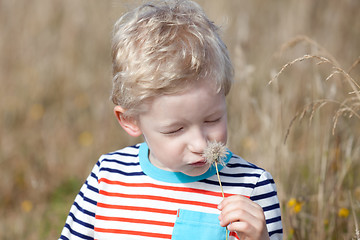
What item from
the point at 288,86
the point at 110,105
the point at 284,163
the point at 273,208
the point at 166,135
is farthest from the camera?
the point at 110,105

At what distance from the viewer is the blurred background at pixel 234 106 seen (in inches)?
88.7

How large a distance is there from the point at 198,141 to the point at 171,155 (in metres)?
0.11

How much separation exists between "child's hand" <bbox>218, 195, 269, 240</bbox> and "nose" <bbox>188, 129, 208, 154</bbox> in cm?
18

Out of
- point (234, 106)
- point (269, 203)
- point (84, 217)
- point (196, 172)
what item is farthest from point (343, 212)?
point (234, 106)

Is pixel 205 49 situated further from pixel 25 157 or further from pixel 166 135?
pixel 25 157

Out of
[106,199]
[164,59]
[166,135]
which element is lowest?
[106,199]

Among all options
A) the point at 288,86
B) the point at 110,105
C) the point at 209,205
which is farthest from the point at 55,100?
the point at 209,205

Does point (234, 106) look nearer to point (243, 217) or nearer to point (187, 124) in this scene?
point (187, 124)

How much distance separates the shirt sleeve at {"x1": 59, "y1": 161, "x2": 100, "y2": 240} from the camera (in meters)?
1.71

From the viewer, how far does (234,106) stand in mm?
3420

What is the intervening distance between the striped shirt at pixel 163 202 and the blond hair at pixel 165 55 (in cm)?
27

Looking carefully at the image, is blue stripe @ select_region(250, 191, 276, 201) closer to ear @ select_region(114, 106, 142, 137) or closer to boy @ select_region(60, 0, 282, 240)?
boy @ select_region(60, 0, 282, 240)

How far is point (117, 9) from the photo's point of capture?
15.6 feet

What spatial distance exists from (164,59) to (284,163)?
1142 mm
